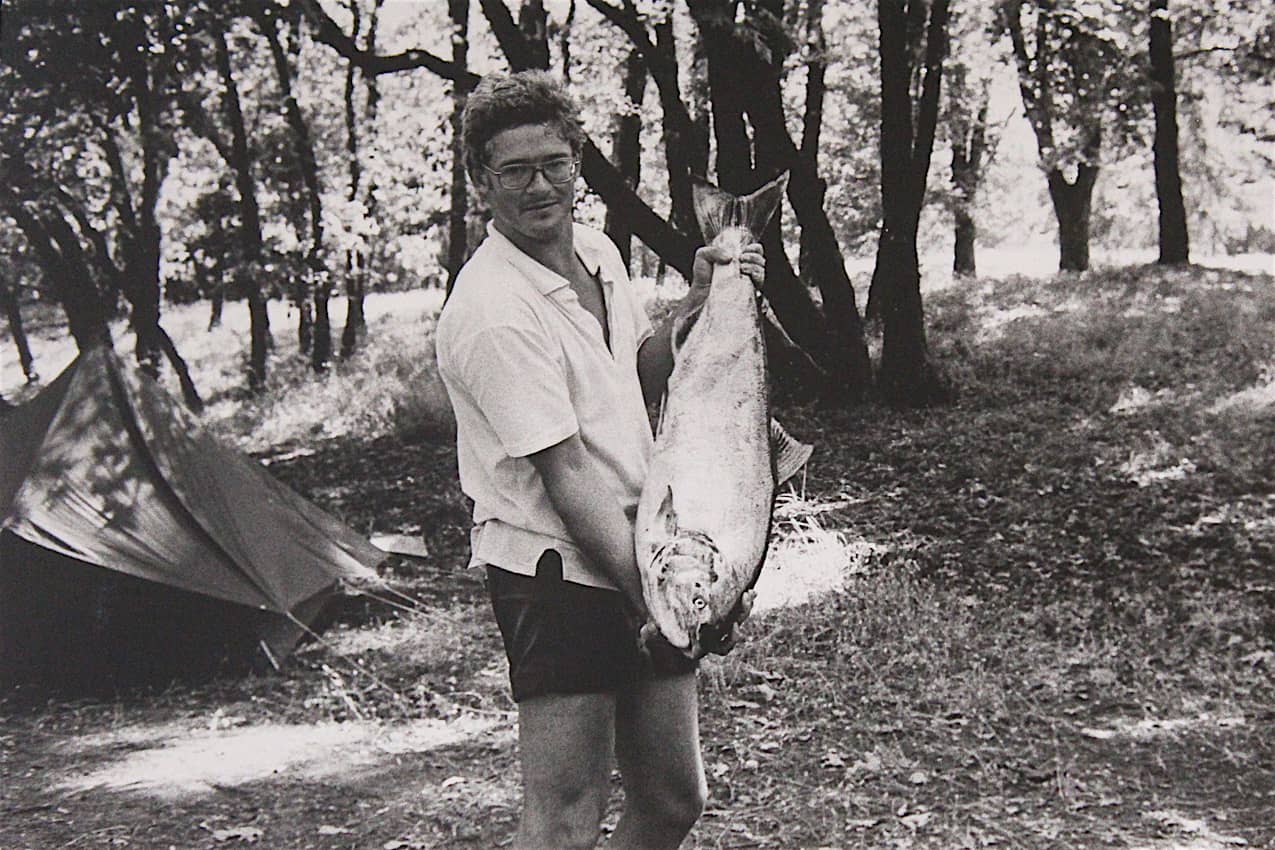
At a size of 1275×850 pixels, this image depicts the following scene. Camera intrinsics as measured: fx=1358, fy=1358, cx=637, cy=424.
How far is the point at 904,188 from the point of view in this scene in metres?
11.1

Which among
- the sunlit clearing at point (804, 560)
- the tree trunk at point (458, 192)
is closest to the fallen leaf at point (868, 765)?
the sunlit clearing at point (804, 560)

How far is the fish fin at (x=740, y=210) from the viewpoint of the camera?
270 centimetres

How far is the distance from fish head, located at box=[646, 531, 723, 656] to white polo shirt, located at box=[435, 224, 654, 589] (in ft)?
0.64

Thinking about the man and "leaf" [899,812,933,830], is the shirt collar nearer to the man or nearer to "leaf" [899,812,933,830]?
the man

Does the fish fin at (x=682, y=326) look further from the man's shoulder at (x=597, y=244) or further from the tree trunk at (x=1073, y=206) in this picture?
the tree trunk at (x=1073, y=206)

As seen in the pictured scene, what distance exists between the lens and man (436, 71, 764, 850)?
7.49 feet

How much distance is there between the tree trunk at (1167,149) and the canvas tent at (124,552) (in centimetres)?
1195

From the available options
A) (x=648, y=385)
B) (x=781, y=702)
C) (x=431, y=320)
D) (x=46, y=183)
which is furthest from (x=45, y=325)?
(x=648, y=385)

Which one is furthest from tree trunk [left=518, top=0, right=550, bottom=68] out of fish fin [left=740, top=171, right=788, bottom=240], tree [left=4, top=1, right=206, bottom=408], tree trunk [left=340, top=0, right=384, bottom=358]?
fish fin [left=740, top=171, right=788, bottom=240]

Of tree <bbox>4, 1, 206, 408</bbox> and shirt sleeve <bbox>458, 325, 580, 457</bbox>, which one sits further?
tree <bbox>4, 1, 206, 408</bbox>

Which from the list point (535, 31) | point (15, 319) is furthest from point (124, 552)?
point (15, 319)

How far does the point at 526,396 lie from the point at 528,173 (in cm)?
41

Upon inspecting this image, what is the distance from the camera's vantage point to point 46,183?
46.9ft

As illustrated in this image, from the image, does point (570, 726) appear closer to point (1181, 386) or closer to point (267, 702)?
point (267, 702)
